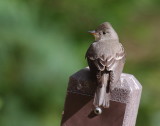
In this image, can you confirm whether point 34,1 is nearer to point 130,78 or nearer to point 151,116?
point 151,116

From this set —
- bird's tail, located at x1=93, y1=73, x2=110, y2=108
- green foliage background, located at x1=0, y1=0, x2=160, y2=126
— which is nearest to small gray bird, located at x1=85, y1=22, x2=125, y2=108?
bird's tail, located at x1=93, y1=73, x2=110, y2=108

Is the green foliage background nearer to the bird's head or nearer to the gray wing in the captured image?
the bird's head

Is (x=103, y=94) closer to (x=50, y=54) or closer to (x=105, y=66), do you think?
(x=105, y=66)

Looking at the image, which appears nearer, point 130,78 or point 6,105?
point 130,78

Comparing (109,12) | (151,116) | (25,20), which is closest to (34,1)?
(25,20)

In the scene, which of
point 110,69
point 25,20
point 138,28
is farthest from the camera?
point 138,28

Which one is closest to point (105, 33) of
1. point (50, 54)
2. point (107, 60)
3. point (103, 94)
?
point (50, 54)

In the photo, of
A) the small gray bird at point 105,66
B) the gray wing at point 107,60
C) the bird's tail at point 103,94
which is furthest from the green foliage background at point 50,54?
the bird's tail at point 103,94
